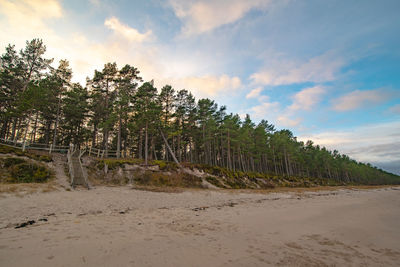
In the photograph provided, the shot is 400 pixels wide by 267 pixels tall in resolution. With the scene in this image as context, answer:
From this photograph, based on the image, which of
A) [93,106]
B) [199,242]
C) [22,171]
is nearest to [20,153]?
[22,171]

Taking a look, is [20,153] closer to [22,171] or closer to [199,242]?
[22,171]

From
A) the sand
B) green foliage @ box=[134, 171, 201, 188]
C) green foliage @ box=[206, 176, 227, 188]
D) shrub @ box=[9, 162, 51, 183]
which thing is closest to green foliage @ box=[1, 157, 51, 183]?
shrub @ box=[9, 162, 51, 183]

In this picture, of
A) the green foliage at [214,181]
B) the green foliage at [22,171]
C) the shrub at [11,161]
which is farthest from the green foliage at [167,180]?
the shrub at [11,161]

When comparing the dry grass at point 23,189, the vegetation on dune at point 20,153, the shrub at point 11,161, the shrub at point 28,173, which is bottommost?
the dry grass at point 23,189

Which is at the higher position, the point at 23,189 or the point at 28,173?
the point at 28,173

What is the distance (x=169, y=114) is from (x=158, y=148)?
17499mm

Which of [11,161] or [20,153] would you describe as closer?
[11,161]

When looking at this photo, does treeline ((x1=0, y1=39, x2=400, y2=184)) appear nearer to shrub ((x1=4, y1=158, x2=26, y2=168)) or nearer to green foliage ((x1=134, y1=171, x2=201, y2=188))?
green foliage ((x1=134, y1=171, x2=201, y2=188))

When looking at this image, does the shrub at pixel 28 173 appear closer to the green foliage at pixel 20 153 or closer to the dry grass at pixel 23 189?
the green foliage at pixel 20 153

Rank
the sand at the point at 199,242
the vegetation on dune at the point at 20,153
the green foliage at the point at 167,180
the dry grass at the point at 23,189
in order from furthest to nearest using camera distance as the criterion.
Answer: the green foliage at the point at 167,180 < the vegetation on dune at the point at 20,153 < the dry grass at the point at 23,189 < the sand at the point at 199,242

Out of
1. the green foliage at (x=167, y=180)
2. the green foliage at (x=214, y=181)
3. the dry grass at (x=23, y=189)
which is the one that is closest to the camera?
the dry grass at (x=23, y=189)

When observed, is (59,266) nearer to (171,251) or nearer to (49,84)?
(171,251)

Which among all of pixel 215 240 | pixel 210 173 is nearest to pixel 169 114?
pixel 210 173

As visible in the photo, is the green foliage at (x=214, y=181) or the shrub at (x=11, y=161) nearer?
the shrub at (x=11, y=161)
